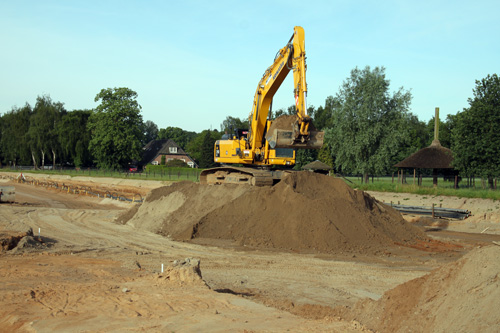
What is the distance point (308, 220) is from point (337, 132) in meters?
29.2

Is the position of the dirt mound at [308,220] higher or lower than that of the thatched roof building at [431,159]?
lower

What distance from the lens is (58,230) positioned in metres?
18.8

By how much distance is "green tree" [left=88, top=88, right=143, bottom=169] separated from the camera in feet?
221

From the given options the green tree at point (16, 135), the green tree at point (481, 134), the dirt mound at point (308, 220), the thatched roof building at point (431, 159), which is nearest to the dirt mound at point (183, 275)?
the dirt mound at point (308, 220)

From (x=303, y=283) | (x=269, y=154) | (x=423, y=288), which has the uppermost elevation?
(x=269, y=154)

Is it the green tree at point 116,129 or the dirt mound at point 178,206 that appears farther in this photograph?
the green tree at point 116,129

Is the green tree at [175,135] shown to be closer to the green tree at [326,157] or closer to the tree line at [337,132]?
the tree line at [337,132]

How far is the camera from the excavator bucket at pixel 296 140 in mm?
16344

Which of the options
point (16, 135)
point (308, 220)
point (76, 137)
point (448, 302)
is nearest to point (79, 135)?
point (76, 137)

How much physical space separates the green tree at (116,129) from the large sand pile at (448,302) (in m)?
62.8

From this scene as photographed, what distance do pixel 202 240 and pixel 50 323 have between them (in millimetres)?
9396

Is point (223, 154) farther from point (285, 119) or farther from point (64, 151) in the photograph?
point (64, 151)

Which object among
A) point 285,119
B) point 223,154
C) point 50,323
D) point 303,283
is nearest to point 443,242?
point 285,119

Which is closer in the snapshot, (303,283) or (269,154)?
(303,283)
